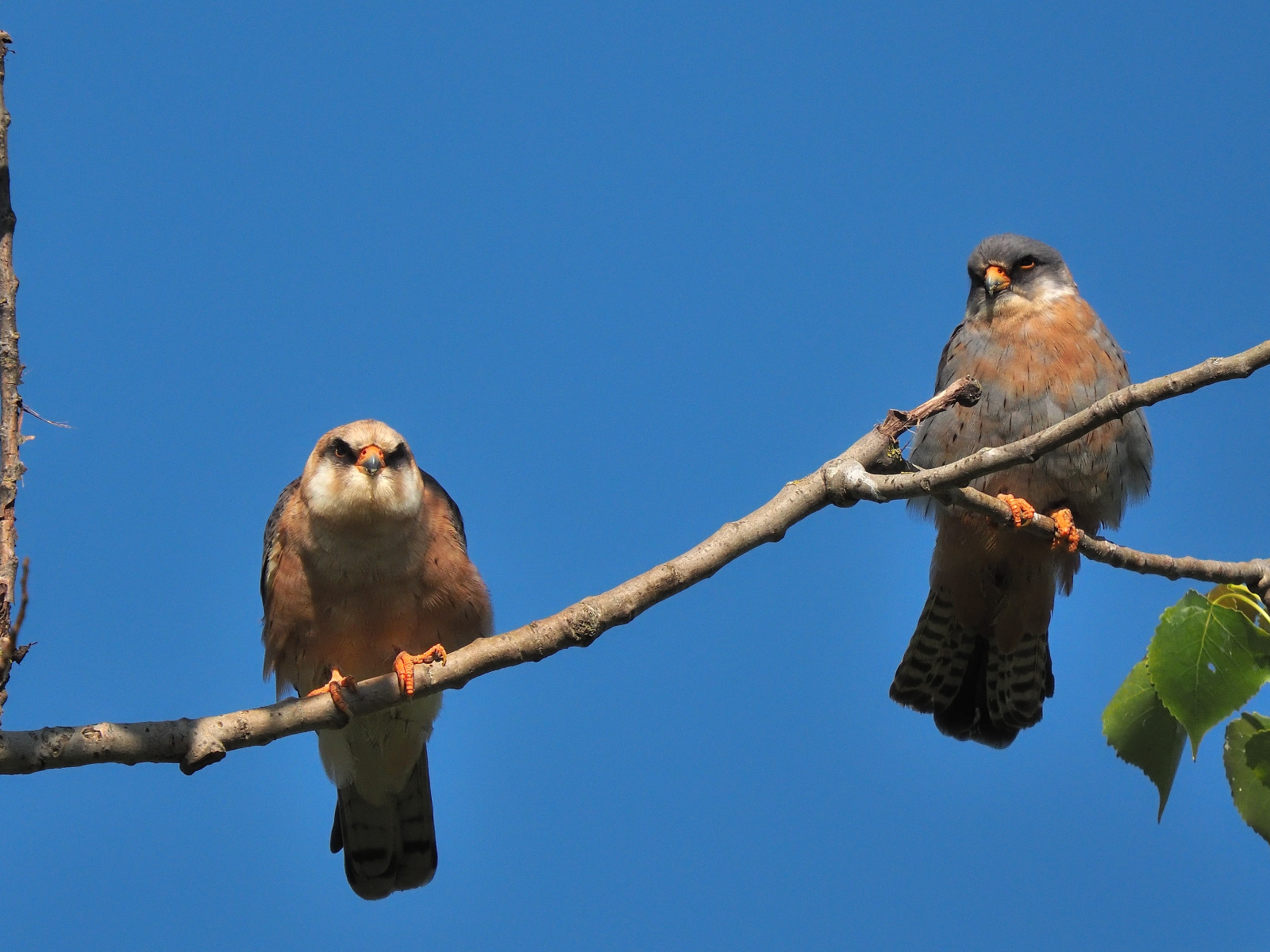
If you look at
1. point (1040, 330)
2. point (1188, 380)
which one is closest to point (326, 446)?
point (1188, 380)

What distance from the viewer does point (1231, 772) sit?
3.05 m

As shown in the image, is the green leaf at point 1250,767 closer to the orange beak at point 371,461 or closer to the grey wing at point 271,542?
the orange beak at point 371,461

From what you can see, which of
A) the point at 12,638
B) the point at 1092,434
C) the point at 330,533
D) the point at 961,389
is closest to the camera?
the point at 12,638

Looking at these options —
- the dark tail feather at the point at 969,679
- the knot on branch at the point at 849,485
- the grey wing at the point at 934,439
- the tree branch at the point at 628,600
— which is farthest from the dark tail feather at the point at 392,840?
the knot on branch at the point at 849,485

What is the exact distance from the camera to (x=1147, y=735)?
313cm

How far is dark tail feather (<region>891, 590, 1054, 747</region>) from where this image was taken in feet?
22.9

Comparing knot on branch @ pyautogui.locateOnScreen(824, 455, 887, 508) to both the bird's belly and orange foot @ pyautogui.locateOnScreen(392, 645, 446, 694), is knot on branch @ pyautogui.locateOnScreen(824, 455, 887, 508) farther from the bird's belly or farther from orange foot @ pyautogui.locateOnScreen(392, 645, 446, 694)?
the bird's belly

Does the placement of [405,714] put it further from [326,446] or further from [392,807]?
[326,446]

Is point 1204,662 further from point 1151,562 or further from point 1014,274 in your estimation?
point 1014,274

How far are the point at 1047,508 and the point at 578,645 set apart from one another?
3.74m

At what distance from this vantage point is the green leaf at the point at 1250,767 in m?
2.94

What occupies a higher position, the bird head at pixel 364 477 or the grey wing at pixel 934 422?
the grey wing at pixel 934 422

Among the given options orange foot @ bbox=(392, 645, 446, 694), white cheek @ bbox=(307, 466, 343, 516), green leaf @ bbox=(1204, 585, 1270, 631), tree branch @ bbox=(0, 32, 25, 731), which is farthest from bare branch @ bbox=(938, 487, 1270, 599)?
tree branch @ bbox=(0, 32, 25, 731)

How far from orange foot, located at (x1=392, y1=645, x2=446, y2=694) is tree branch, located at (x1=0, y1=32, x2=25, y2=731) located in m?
1.20
